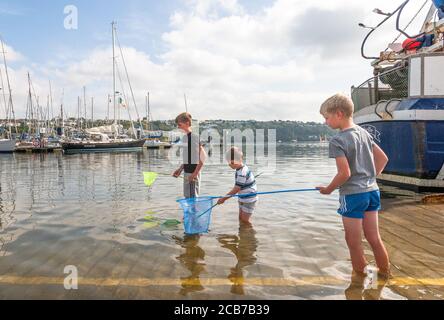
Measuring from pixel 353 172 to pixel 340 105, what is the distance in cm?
71

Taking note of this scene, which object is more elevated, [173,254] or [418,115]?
[418,115]

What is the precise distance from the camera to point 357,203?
151 inches

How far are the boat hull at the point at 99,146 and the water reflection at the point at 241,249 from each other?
54.2 m

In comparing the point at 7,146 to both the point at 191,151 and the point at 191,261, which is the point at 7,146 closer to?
the point at 191,151

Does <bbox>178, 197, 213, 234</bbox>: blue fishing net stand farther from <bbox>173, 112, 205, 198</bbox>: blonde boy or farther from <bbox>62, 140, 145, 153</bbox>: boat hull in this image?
<bbox>62, 140, 145, 153</bbox>: boat hull

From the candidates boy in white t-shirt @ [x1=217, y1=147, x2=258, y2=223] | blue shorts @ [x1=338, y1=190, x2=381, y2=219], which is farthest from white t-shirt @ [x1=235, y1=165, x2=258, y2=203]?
blue shorts @ [x1=338, y1=190, x2=381, y2=219]

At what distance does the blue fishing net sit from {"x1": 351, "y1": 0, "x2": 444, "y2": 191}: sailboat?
7527 mm

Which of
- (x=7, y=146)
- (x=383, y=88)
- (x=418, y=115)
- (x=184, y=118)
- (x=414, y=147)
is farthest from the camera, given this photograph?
(x=7, y=146)

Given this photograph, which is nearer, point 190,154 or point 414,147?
point 190,154

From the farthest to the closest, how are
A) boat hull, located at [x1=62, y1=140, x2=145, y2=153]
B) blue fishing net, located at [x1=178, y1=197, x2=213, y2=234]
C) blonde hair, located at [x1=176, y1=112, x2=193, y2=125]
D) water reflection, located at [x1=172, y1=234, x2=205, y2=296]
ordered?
1. boat hull, located at [x1=62, y1=140, x2=145, y2=153]
2. blonde hair, located at [x1=176, y1=112, x2=193, y2=125]
3. blue fishing net, located at [x1=178, y1=197, x2=213, y2=234]
4. water reflection, located at [x1=172, y1=234, x2=205, y2=296]

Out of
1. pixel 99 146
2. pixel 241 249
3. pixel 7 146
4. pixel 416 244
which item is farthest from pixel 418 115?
pixel 7 146

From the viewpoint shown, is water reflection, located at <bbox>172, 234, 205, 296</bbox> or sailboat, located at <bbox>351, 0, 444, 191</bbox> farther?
sailboat, located at <bbox>351, 0, 444, 191</bbox>

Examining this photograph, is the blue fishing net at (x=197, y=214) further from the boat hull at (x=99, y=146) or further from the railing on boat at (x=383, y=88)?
the boat hull at (x=99, y=146)

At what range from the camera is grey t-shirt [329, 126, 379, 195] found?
148 inches
